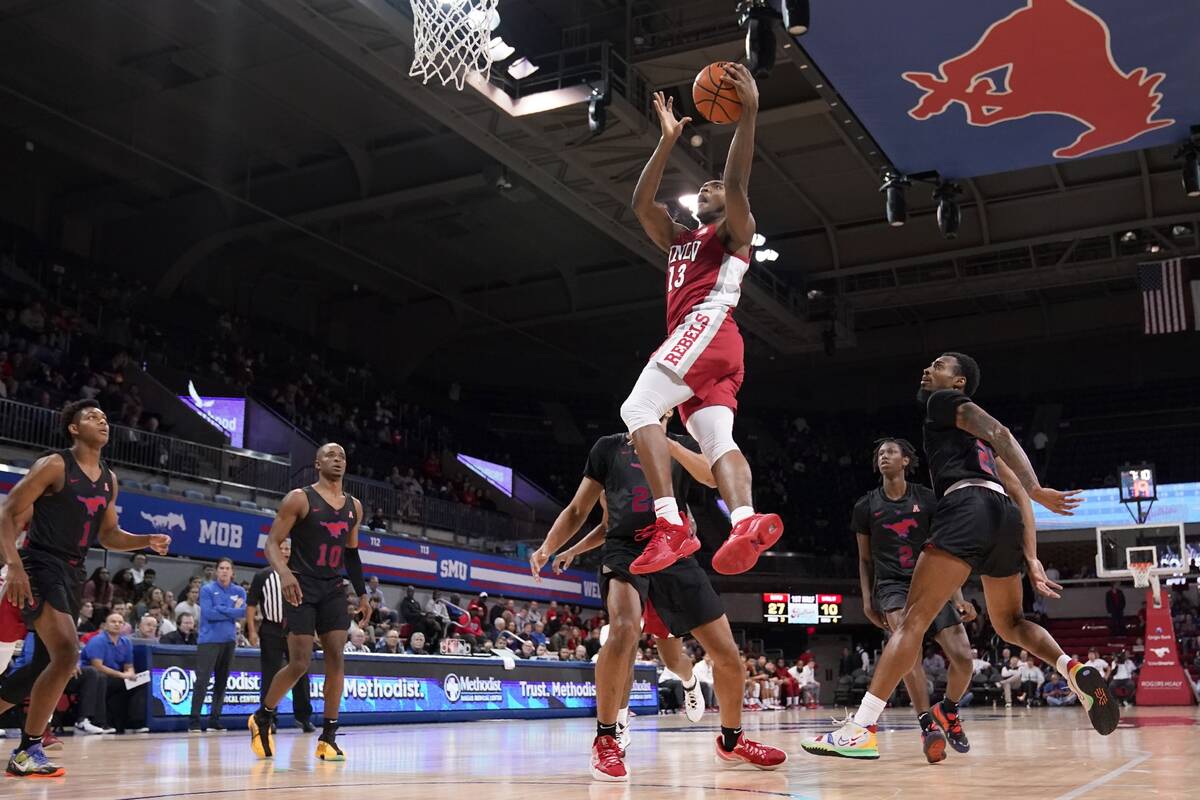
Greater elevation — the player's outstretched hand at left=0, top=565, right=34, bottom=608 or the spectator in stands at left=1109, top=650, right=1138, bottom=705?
the player's outstretched hand at left=0, top=565, right=34, bottom=608

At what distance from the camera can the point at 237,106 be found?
21.0 metres

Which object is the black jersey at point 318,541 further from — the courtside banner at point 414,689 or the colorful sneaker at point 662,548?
the courtside banner at point 414,689

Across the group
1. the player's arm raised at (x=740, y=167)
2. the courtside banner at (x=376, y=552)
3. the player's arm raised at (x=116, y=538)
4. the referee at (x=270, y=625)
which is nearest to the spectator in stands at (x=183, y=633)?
the courtside banner at (x=376, y=552)

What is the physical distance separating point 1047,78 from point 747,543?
926 cm

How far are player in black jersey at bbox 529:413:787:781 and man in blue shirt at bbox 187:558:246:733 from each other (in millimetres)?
7000

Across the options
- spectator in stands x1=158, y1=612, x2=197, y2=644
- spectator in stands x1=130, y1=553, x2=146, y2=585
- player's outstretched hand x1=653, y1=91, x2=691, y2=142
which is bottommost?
spectator in stands x1=158, y1=612, x2=197, y2=644

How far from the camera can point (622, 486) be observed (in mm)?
6070

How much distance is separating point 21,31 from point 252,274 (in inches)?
418

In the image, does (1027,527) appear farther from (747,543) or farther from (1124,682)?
(1124,682)

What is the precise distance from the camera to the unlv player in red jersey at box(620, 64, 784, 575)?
15.5 feet

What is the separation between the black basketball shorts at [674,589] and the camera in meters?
5.68

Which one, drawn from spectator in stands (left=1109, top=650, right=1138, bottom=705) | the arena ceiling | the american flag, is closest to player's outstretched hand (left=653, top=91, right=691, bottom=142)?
the arena ceiling

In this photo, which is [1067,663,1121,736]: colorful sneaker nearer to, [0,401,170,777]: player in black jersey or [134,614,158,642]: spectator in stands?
[0,401,170,777]: player in black jersey

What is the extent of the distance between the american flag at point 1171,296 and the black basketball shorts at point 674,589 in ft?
58.0
